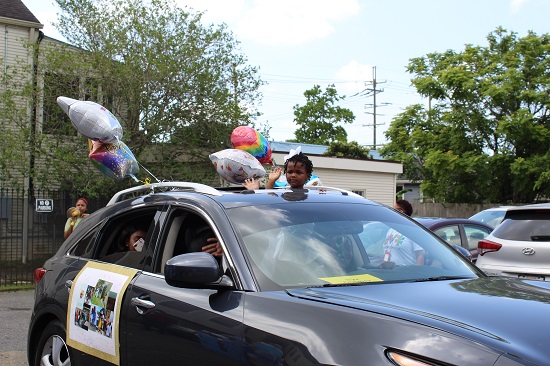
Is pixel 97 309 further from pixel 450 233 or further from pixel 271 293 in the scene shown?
pixel 450 233

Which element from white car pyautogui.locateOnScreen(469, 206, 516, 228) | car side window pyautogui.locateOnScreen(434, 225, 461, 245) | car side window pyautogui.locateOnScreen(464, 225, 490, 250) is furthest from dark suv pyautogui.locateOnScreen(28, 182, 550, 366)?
white car pyautogui.locateOnScreen(469, 206, 516, 228)

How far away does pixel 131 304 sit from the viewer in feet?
12.9

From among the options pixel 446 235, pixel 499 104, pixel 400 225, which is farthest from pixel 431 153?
pixel 400 225

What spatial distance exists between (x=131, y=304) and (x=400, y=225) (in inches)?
68.5

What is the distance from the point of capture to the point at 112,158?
678 centimetres

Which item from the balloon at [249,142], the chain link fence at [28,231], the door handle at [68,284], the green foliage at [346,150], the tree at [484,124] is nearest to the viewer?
the door handle at [68,284]

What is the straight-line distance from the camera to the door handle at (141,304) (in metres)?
3.77

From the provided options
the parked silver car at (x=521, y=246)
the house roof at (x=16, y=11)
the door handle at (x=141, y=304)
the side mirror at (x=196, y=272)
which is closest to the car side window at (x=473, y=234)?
the parked silver car at (x=521, y=246)

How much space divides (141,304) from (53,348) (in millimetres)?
1424

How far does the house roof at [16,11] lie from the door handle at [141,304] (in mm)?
17819

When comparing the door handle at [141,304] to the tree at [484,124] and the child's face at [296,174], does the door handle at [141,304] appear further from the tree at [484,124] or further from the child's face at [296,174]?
the tree at [484,124]

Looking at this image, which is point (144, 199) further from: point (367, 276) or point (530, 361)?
point (530, 361)

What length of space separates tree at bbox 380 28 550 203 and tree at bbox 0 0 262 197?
18705 millimetres

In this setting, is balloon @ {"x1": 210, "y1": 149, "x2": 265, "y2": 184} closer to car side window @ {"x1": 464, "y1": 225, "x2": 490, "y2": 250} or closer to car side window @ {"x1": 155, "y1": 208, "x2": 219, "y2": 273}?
car side window @ {"x1": 155, "y1": 208, "x2": 219, "y2": 273}
